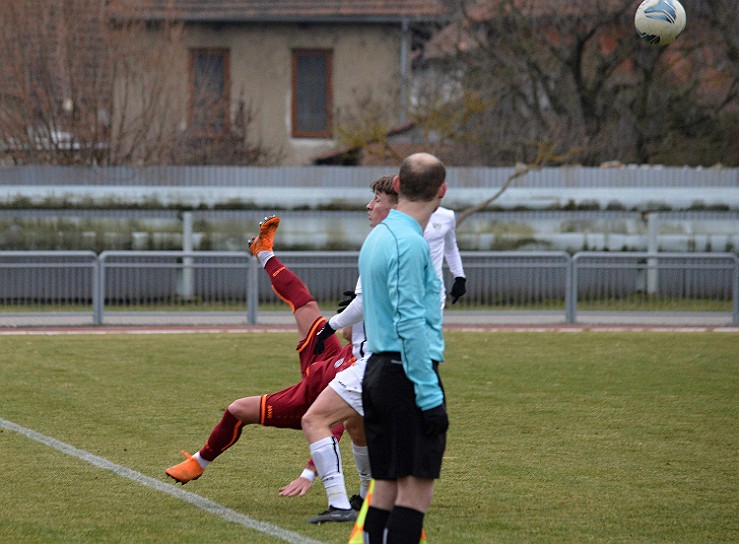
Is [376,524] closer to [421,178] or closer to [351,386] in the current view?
[351,386]

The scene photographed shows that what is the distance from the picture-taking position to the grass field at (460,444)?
6.81m

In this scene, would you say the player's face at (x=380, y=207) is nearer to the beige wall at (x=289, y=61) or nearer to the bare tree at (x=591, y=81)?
the bare tree at (x=591, y=81)

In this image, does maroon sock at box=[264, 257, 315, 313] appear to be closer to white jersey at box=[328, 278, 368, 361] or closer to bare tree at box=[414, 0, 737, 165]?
white jersey at box=[328, 278, 368, 361]

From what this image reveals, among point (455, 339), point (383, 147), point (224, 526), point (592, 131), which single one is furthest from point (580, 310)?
point (224, 526)

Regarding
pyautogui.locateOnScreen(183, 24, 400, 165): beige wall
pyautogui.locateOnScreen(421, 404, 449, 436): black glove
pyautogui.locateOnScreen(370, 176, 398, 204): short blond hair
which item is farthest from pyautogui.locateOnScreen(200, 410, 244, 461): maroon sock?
pyautogui.locateOnScreen(183, 24, 400, 165): beige wall

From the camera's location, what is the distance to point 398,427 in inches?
206

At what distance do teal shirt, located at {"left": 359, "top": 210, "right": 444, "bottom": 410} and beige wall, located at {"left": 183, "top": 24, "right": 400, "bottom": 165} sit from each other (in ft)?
83.2

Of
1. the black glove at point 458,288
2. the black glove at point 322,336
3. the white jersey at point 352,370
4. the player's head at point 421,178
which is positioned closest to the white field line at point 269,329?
the black glove at point 458,288

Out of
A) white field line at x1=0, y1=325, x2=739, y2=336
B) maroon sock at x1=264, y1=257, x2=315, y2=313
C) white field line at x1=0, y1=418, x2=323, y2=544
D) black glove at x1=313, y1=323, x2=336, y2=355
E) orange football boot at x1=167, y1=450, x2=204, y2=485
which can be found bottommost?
white field line at x1=0, y1=418, x2=323, y2=544

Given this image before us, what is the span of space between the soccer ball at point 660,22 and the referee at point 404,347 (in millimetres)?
7465

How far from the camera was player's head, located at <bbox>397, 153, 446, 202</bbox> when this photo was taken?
17.0 ft

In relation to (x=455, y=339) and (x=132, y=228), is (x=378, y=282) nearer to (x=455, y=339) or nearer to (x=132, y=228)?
(x=455, y=339)

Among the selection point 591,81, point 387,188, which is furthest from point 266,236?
point 591,81

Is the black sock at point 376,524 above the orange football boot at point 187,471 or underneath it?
above
